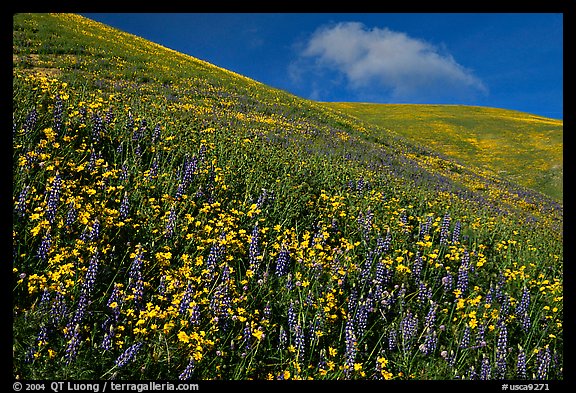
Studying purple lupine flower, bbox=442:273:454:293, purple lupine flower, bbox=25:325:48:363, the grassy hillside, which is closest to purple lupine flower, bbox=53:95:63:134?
purple lupine flower, bbox=25:325:48:363

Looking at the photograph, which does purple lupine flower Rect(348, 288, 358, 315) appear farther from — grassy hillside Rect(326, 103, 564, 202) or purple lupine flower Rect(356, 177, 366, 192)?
grassy hillside Rect(326, 103, 564, 202)

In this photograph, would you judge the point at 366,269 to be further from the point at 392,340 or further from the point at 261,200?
the point at 261,200

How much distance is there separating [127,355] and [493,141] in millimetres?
49218

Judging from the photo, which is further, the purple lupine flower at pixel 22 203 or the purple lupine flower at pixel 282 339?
the purple lupine flower at pixel 22 203

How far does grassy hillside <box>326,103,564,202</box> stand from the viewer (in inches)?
1426

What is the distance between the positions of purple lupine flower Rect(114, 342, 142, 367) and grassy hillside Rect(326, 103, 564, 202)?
111 feet

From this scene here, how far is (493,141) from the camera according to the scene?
4581cm

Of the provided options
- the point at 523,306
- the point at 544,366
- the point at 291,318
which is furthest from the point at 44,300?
the point at 523,306

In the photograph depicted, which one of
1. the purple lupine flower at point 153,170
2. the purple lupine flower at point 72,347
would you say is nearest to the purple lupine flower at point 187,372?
the purple lupine flower at point 72,347

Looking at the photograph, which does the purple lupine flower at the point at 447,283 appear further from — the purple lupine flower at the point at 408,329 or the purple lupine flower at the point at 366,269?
the purple lupine flower at the point at 408,329

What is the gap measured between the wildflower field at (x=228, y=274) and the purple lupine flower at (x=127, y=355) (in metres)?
0.02

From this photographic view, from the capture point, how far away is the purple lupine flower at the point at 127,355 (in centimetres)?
334
